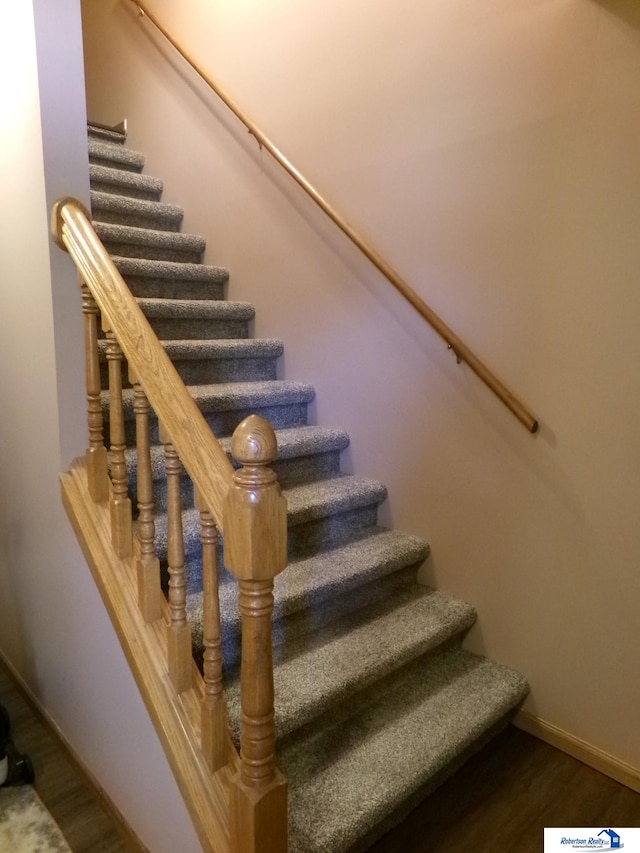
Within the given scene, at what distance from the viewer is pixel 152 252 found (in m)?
2.83

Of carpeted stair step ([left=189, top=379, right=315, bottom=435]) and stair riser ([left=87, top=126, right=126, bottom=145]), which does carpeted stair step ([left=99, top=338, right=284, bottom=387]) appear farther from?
stair riser ([left=87, top=126, right=126, bottom=145])

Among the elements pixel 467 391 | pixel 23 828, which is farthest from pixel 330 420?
pixel 23 828

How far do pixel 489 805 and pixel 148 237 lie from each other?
8.60 ft

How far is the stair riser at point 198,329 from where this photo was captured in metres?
2.46

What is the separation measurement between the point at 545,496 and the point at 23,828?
6.12ft

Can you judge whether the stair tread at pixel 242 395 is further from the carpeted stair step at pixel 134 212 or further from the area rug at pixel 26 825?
the area rug at pixel 26 825

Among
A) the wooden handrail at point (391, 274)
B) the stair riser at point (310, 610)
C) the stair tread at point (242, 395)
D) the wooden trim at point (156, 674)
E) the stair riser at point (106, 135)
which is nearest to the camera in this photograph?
the wooden trim at point (156, 674)

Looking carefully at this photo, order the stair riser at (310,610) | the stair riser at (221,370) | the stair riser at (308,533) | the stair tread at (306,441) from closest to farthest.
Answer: the stair riser at (310,610) → the stair riser at (308,533) → the stair tread at (306,441) → the stair riser at (221,370)

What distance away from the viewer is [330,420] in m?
2.53

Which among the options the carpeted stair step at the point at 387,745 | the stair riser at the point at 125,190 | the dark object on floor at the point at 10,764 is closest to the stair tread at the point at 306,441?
the carpeted stair step at the point at 387,745

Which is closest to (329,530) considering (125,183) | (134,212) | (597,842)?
(597,842)

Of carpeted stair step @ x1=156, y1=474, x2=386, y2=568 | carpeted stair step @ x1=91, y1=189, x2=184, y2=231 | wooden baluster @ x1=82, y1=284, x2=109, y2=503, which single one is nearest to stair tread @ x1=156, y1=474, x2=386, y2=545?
carpeted stair step @ x1=156, y1=474, x2=386, y2=568

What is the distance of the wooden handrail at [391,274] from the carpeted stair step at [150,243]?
0.62 m

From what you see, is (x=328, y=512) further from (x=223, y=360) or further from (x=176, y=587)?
(x=176, y=587)
